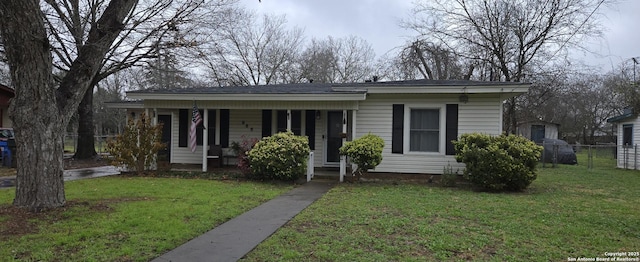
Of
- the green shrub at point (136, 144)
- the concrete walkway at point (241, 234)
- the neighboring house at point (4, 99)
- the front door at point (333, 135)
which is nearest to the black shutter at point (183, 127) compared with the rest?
the green shrub at point (136, 144)

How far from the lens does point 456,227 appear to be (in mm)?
5617

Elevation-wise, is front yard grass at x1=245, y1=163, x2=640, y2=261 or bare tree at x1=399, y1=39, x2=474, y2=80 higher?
bare tree at x1=399, y1=39, x2=474, y2=80

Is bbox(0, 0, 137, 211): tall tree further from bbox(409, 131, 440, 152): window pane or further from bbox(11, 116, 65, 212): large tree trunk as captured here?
bbox(409, 131, 440, 152): window pane

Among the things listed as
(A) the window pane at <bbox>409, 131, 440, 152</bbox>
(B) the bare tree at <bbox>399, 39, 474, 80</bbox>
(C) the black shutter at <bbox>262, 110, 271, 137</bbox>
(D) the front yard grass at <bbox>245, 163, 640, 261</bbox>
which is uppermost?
(B) the bare tree at <bbox>399, 39, 474, 80</bbox>

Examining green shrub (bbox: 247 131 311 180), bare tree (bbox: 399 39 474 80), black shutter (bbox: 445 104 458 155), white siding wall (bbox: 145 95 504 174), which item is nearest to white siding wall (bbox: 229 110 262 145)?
green shrub (bbox: 247 131 311 180)

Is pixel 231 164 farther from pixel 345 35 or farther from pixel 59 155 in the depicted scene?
pixel 345 35

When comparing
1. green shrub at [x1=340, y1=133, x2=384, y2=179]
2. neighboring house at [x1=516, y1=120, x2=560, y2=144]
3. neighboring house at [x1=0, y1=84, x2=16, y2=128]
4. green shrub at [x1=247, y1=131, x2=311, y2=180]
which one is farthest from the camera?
neighboring house at [x1=516, y1=120, x2=560, y2=144]

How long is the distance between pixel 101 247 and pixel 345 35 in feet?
113

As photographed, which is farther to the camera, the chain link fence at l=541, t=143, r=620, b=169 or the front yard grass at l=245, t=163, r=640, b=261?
the chain link fence at l=541, t=143, r=620, b=169

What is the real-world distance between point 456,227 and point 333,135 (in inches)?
284

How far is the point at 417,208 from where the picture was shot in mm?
7023

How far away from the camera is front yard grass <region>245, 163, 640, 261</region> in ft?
14.6

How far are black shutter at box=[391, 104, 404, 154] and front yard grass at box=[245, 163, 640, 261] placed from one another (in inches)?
87.5

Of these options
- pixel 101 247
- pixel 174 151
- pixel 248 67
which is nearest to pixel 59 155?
pixel 101 247
